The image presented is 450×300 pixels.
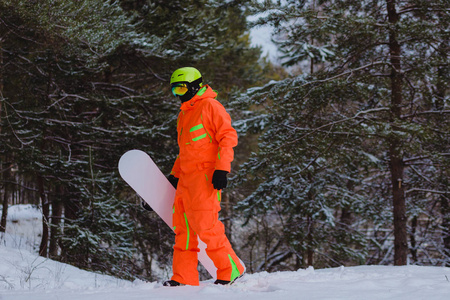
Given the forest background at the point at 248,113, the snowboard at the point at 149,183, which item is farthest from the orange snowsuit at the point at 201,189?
the forest background at the point at 248,113

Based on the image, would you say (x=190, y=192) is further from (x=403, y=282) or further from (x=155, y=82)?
(x=155, y=82)

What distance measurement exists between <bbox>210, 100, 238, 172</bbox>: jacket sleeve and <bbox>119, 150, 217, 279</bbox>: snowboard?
0.74m

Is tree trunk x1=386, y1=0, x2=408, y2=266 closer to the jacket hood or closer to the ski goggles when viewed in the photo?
the jacket hood

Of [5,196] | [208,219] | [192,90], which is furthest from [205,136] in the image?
[5,196]

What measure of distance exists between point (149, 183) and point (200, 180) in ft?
2.26

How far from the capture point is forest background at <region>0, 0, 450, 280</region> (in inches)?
265

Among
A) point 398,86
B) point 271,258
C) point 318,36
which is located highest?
point 318,36

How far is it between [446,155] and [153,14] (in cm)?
690

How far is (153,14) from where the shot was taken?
9922 mm

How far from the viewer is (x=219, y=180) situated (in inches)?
137

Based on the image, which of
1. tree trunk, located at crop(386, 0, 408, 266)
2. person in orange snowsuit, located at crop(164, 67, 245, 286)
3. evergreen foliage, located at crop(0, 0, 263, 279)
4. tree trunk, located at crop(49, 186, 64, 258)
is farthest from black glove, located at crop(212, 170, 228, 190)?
tree trunk, located at crop(49, 186, 64, 258)

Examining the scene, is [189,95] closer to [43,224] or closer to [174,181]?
[174,181]

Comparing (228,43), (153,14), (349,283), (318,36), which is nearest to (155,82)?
(153,14)

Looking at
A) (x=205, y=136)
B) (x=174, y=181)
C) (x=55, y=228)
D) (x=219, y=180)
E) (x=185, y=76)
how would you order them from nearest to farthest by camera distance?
(x=219, y=180) → (x=205, y=136) → (x=185, y=76) → (x=174, y=181) → (x=55, y=228)
